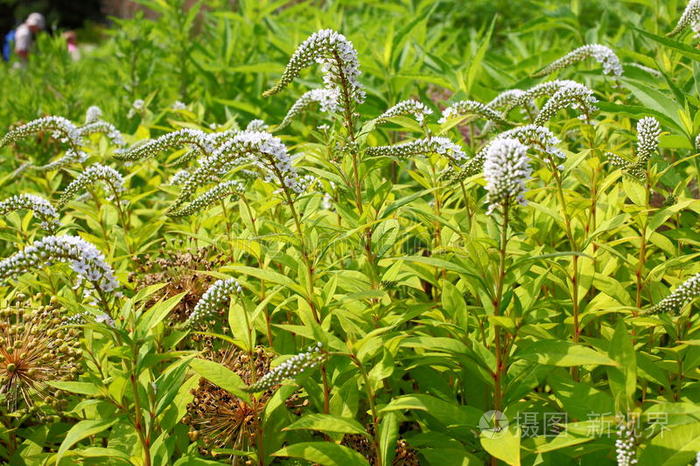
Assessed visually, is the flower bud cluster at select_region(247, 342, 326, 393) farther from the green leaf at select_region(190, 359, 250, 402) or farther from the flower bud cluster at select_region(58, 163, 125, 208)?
the flower bud cluster at select_region(58, 163, 125, 208)

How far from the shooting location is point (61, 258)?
222cm

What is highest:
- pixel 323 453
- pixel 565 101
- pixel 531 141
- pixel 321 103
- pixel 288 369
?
pixel 321 103

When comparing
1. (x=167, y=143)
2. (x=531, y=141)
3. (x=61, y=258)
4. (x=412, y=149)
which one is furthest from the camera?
(x=167, y=143)

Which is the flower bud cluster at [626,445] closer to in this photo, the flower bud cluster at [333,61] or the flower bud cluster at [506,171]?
the flower bud cluster at [506,171]

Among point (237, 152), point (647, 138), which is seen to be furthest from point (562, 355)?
point (237, 152)

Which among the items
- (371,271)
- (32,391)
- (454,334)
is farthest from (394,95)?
(32,391)

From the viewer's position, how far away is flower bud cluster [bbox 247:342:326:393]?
1981 mm

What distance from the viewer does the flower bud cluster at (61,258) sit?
2189mm

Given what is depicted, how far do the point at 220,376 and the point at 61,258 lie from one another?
66 cm

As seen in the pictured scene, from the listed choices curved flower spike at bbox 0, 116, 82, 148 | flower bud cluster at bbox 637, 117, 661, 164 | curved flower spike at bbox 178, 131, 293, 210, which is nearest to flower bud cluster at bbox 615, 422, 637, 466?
flower bud cluster at bbox 637, 117, 661, 164

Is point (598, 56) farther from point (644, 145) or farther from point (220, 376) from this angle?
point (220, 376)

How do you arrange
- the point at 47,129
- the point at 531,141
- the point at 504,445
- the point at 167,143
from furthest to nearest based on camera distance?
the point at 47,129, the point at 167,143, the point at 531,141, the point at 504,445

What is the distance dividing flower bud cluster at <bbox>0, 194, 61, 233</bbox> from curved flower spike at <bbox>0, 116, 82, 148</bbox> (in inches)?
18.5

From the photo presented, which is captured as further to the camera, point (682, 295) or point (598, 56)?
point (598, 56)
